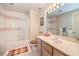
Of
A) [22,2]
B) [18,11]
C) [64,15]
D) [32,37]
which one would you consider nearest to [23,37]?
[32,37]

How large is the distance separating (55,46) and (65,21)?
45 centimetres

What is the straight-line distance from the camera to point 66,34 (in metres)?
1.63

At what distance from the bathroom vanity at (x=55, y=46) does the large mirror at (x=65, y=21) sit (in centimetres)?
11

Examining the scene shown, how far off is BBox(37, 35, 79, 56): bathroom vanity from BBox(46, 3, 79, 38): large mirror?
0.11 meters

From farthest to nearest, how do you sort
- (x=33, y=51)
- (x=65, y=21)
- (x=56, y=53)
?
1. (x=65, y=21)
2. (x=33, y=51)
3. (x=56, y=53)

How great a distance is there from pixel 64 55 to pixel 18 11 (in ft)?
2.94

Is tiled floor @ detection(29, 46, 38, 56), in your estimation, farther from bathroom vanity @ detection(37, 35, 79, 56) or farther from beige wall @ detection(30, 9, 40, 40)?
beige wall @ detection(30, 9, 40, 40)

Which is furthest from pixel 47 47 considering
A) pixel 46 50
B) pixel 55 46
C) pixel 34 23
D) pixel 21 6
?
pixel 21 6

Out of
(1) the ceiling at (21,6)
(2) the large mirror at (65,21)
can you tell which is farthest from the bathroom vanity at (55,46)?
(1) the ceiling at (21,6)

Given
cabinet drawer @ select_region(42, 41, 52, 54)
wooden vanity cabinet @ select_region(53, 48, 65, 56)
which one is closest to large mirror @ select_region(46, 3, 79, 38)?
cabinet drawer @ select_region(42, 41, 52, 54)

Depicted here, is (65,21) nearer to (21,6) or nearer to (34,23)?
(34,23)

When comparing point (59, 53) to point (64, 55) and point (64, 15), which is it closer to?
point (64, 55)

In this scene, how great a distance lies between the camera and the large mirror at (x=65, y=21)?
5.07 feet

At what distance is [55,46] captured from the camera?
Answer: 1.45m
